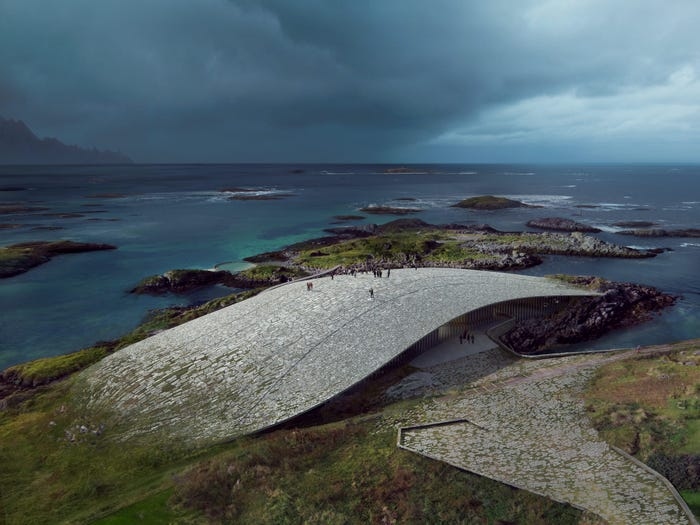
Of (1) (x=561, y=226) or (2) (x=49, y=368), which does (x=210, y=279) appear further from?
(1) (x=561, y=226)

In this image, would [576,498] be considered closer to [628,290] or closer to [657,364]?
[657,364]

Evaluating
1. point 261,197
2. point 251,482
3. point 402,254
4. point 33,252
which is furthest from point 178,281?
point 261,197

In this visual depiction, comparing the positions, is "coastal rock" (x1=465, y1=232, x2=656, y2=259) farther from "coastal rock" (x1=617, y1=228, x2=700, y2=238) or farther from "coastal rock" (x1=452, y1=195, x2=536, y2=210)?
"coastal rock" (x1=452, y1=195, x2=536, y2=210)

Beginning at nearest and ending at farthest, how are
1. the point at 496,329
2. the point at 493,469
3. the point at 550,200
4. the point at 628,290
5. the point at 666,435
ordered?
the point at 493,469
the point at 666,435
the point at 496,329
the point at 628,290
the point at 550,200

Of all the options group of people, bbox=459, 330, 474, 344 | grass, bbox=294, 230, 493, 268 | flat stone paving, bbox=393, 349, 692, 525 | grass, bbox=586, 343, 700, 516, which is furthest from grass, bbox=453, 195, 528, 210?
flat stone paving, bbox=393, 349, 692, 525

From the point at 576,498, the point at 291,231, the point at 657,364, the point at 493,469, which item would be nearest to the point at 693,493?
the point at 576,498

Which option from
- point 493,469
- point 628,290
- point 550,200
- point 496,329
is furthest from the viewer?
point 550,200
